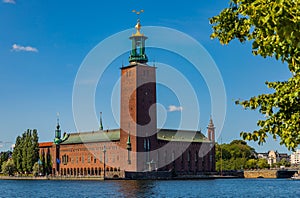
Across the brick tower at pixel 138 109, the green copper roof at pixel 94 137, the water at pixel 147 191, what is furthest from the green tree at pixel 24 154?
the water at pixel 147 191

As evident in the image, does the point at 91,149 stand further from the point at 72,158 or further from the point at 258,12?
the point at 258,12

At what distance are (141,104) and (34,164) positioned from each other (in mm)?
22175

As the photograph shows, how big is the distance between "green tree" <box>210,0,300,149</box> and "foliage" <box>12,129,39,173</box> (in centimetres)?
8465

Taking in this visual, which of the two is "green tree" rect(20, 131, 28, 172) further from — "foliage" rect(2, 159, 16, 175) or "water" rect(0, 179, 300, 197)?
"water" rect(0, 179, 300, 197)

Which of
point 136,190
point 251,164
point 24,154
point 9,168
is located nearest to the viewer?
point 136,190

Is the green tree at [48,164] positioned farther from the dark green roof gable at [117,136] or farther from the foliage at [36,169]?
the dark green roof gable at [117,136]

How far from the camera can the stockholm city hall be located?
8200 centimetres

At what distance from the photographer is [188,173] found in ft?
300

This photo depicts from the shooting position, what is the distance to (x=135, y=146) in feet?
267

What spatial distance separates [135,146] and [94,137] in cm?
1398

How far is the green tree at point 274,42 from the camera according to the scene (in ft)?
19.0

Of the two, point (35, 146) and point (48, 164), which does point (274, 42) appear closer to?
point (35, 146)

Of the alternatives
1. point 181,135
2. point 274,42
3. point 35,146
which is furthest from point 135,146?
point 274,42

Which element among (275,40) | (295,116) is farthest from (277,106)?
(275,40)
